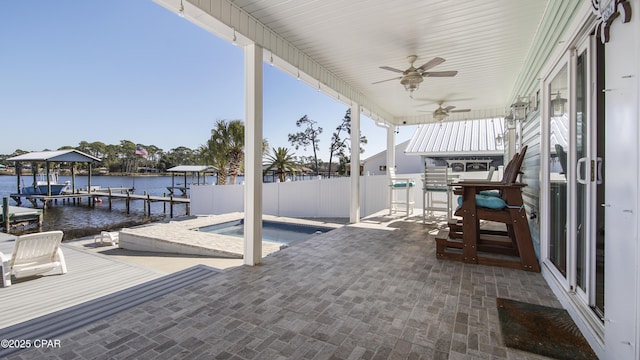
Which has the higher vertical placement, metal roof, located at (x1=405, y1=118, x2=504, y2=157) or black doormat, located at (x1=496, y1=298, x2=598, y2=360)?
metal roof, located at (x1=405, y1=118, x2=504, y2=157)

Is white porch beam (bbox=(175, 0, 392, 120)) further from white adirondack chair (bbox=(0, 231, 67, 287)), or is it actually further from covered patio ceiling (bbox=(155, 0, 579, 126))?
white adirondack chair (bbox=(0, 231, 67, 287))

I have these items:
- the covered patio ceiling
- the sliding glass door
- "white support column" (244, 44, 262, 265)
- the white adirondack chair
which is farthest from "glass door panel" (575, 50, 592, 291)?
the white adirondack chair

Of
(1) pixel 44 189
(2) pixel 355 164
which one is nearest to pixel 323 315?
(2) pixel 355 164

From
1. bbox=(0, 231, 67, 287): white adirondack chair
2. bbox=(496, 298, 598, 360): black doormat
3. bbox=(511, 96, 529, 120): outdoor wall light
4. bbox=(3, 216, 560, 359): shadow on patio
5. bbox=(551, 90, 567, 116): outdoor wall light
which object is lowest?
bbox=(0, 231, 67, 287): white adirondack chair

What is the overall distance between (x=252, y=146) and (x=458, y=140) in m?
11.2

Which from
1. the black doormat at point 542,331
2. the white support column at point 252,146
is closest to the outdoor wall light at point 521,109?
the black doormat at point 542,331

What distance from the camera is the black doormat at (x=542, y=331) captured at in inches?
64.8

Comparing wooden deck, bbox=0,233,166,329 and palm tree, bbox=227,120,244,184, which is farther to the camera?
palm tree, bbox=227,120,244,184

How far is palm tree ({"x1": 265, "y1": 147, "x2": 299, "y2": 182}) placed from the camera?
583 inches

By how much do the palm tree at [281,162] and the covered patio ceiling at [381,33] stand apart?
31.1 ft

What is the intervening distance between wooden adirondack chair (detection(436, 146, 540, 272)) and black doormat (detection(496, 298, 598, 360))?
41.8 inches

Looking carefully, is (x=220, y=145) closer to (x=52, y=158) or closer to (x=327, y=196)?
(x=327, y=196)

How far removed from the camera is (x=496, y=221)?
3254mm

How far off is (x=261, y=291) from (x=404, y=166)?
1621 cm
